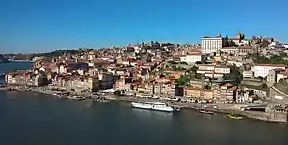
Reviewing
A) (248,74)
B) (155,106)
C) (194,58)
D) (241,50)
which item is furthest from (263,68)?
(155,106)

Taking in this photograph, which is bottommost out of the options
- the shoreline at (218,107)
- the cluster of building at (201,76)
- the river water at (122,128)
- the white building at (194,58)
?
the river water at (122,128)

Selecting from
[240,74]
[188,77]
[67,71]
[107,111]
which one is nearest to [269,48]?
[240,74]

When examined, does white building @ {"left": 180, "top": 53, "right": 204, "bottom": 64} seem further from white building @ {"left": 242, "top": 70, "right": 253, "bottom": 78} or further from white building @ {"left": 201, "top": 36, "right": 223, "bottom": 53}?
white building @ {"left": 242, "top": 70, "right": 253, "bottom": 78}

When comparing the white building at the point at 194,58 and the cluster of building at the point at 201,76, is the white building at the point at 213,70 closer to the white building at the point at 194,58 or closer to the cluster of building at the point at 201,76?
the cluster of building at the point at 201,76

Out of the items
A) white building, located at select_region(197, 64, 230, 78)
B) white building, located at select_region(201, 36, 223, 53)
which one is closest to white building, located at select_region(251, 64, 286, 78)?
white building, located at select_region(197, 64, 230, 78)

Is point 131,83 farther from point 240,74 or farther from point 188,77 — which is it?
point 240,74

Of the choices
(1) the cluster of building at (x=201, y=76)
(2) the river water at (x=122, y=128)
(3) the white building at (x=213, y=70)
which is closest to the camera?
(2) the river water at (x=122, y=128)

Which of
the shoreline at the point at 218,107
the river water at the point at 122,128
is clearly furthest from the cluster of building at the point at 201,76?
the river water at the point at 122,128

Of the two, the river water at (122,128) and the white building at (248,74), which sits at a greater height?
the white building at (248,74)
